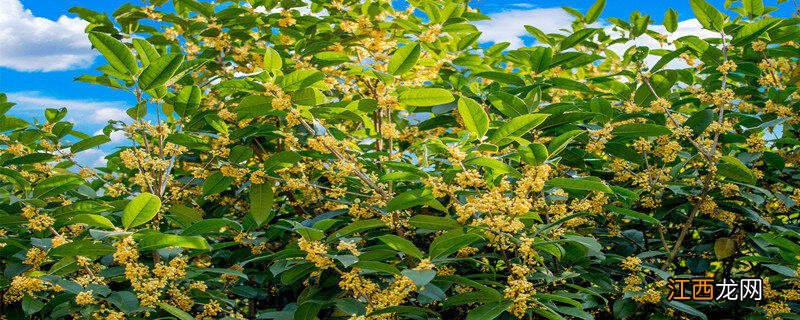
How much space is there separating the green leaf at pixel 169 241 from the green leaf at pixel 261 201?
58cm

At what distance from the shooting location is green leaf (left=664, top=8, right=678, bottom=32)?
3.95 meters

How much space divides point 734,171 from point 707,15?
0.85 m

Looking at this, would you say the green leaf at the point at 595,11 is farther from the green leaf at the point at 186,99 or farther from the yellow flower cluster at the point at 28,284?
the yellow flower cluster at the point at 28,284

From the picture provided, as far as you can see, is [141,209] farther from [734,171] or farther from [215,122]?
[734,171]

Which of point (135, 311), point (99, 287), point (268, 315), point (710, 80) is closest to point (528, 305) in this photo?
point (268, 315)

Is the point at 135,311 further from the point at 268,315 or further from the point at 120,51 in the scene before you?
the point at 120,51

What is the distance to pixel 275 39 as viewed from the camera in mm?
4410

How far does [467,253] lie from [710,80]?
6.11ft

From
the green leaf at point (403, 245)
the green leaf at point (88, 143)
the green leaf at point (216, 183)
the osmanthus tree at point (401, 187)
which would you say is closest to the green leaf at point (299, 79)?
the osmanthus tree at point (401, 187)

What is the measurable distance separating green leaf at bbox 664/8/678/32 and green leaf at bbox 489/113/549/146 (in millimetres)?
1940

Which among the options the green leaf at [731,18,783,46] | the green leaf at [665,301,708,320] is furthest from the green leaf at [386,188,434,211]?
the green leaf at [731,18,783,46]

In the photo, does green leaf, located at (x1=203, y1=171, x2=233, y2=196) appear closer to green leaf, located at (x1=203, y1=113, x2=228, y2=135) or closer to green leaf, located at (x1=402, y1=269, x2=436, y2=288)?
green leaf, located at (x1=203, y1=113, x2=228, y2=135)

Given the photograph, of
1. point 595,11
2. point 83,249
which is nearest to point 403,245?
point 83,249

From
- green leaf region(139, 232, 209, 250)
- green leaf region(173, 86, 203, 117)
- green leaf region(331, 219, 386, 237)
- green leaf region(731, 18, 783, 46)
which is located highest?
green leaf region(731, 18, 783, 46)
